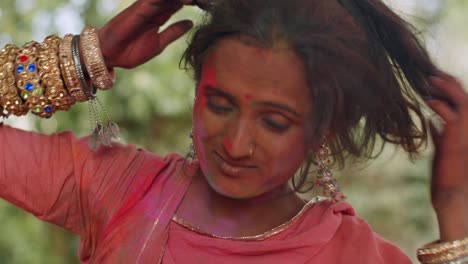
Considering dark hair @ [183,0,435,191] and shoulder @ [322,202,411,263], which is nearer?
dark hair @ [183,0,435,191]

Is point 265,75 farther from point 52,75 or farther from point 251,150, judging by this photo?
point 52,75

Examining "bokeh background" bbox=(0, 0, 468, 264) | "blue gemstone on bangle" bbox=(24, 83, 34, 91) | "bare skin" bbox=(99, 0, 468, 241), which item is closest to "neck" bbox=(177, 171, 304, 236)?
"bare skin" bbox=(99, 0, 468, 241)

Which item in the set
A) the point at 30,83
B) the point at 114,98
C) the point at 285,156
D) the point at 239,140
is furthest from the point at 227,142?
the point at 114,98

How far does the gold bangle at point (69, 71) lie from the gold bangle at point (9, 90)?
116mm

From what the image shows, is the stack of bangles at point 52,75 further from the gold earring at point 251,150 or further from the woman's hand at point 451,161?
the woman's hand at point 451,161

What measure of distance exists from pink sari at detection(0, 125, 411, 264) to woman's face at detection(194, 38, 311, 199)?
13 centimetres

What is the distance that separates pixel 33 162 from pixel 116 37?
357mm

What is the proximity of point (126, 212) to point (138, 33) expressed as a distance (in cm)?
45

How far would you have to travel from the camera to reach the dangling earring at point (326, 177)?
5.89 ft

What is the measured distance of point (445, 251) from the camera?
5.50 feet

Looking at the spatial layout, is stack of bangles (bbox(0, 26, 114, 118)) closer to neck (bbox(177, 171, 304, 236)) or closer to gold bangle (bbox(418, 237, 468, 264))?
neck (bbox(177, 171, 304, 236))

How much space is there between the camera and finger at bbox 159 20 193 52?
1909mm

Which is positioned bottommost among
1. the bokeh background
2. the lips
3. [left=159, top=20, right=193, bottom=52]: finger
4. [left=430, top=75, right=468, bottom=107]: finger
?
the bokeh background

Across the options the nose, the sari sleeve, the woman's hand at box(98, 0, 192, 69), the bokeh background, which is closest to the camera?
the nose
